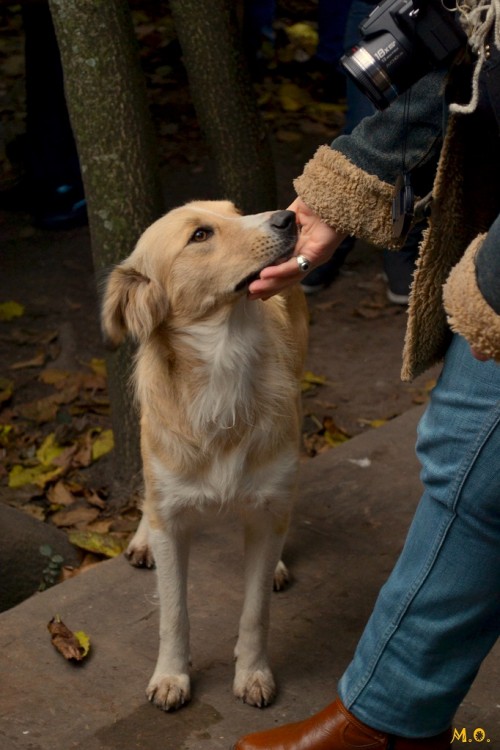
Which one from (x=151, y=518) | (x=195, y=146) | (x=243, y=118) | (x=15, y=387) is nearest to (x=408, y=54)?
(x=151, y=518)

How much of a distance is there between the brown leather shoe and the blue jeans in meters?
0.04

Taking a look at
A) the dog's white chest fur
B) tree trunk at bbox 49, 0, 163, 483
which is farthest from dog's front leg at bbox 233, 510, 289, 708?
tree trunk at bbox 49, 0, 163, 483

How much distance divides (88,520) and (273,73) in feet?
22.7

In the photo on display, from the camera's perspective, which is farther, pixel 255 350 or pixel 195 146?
pixel 195 146

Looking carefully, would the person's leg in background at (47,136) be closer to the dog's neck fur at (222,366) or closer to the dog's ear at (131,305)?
the dog's ear at (131,305)

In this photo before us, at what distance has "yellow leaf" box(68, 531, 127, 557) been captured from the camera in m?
4.02

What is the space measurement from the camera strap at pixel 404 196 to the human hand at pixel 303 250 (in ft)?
0.70

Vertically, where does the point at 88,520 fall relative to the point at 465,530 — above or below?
below

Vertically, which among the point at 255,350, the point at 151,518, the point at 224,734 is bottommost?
the point at 224,734

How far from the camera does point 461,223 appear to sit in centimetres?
212

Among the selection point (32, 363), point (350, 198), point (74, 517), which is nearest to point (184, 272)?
point (350, 198)

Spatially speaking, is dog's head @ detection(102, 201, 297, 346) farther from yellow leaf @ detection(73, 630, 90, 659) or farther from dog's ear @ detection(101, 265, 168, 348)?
yellow leaf @ detection(73, 630, 90, 659)

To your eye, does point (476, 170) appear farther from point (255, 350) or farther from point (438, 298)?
point (255, 350)

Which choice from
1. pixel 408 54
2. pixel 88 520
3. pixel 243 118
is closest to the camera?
pixel 408 54
